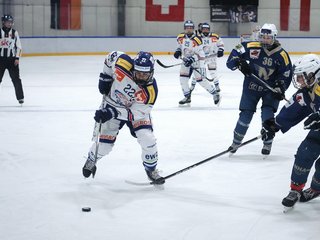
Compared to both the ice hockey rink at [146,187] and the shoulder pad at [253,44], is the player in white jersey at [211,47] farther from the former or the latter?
the shoulder pad at [253,44]

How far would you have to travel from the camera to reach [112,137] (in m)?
4.80

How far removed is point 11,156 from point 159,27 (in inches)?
490

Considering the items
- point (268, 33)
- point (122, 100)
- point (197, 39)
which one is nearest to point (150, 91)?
point (122, 100)

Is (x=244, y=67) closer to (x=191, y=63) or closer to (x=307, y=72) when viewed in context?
(x=307, y=72)

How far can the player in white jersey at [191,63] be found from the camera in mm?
8875

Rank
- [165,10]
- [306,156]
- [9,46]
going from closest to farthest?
[306,156] → [9,46] → [165,10]

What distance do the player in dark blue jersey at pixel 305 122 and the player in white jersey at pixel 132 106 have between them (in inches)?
30.5

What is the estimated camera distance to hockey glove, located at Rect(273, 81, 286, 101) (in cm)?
567

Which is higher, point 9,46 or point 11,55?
point 9,46

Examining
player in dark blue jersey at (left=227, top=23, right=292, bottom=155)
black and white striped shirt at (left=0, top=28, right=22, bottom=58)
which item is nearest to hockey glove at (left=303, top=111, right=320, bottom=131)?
player in dark blue jersey at (left=227, top=23, right=292, bottom=155)

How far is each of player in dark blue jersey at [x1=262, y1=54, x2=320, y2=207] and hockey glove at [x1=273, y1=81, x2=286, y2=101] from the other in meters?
1.26

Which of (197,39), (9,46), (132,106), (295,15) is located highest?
(295,15)

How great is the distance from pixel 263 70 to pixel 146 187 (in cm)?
160

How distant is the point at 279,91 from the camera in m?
5.68
